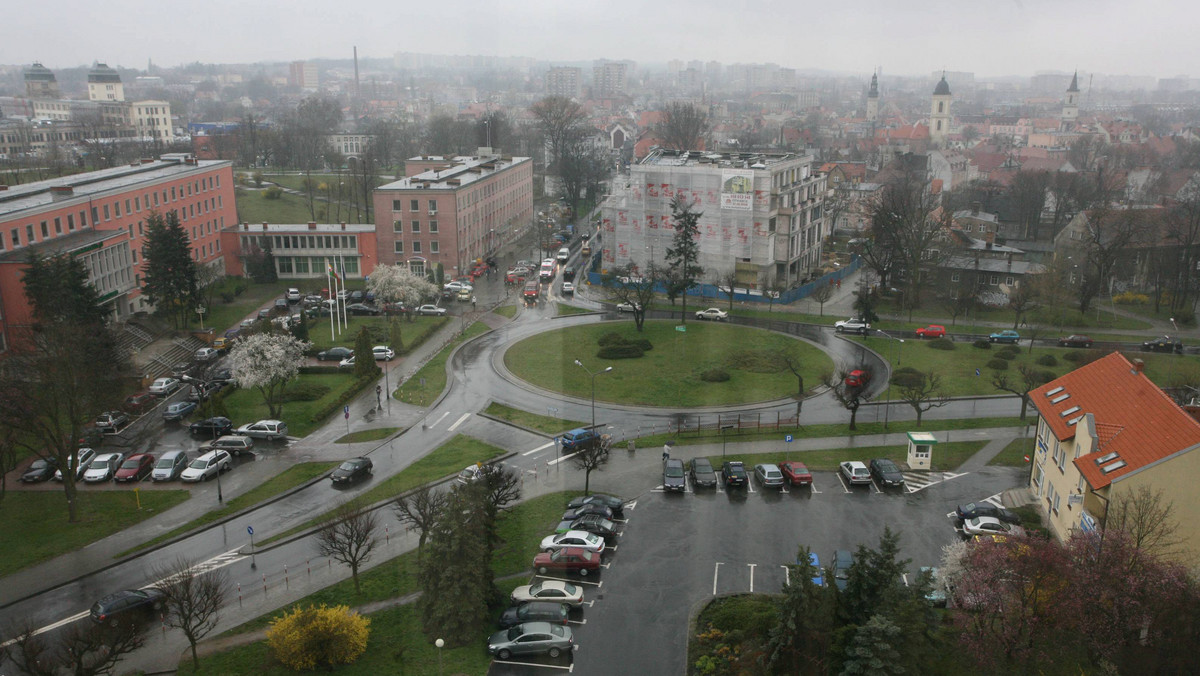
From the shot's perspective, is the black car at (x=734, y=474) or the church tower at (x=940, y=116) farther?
the church tower at (x=940, y=116)

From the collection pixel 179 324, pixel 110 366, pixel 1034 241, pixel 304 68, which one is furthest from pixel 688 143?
pixel 304 68

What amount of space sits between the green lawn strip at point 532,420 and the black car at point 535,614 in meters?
9.57

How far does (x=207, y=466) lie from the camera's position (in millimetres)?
20812

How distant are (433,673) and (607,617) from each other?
3.18 m

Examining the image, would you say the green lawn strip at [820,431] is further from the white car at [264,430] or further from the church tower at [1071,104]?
the church tower at [1071,104]

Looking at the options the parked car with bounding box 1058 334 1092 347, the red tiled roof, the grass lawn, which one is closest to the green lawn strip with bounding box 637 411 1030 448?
the red tiled roof

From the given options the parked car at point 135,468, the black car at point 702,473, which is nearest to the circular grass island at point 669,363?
the black car at point 702,473

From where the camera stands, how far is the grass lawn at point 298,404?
80.1 feet

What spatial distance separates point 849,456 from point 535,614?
11.1 meters

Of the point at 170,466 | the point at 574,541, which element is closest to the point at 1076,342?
the point at 574,541

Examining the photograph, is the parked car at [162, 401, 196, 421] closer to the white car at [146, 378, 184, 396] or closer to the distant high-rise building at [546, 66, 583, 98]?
the white car at [146, 378, 184, 396]

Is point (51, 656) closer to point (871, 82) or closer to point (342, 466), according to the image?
point (342, 466)

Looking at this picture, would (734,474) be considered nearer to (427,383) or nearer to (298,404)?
(427,383)

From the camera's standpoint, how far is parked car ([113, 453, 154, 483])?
20.3 m
